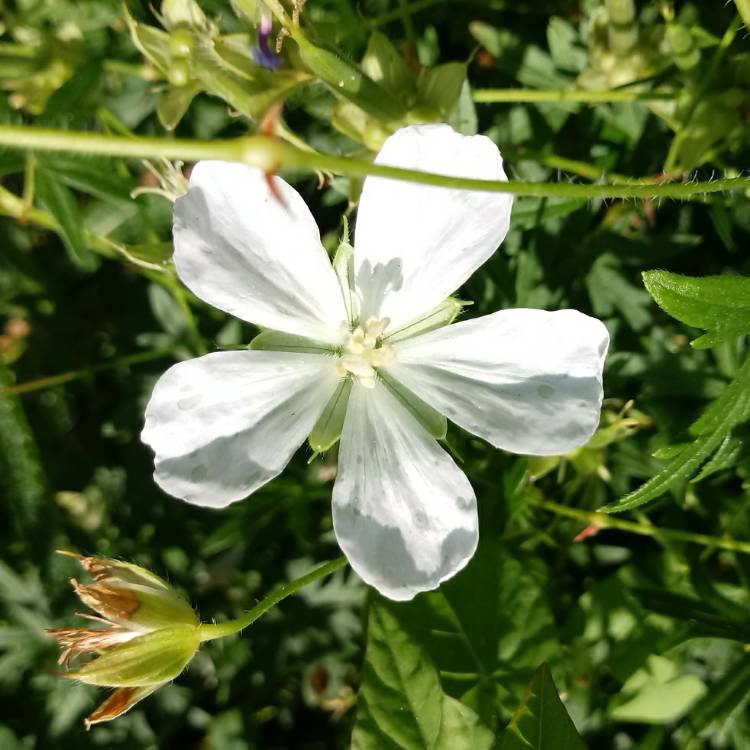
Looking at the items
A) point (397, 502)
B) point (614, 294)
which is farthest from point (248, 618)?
point (614, 294)

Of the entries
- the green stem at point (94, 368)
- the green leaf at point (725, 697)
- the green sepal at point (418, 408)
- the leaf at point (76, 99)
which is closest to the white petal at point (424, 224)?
the green sepal at point (418, 408)

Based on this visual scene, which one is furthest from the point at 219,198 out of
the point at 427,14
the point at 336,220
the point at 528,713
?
the point at 427,14

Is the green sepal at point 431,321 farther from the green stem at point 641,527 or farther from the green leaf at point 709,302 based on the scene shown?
the green stem at point 641,527

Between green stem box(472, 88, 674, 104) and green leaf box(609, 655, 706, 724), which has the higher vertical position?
green stem box(472, 88, 674, 104)

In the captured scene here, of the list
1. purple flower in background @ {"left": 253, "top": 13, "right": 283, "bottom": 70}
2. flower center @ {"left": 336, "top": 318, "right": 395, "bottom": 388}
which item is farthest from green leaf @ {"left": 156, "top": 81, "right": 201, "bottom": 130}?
flower center @ {"left": 336, "top": 318, "right": 395, "bottom": 388}

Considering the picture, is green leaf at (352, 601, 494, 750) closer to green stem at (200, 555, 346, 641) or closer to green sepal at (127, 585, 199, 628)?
green stem at (200, 555, 346, 641)

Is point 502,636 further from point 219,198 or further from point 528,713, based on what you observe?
point 219,198
